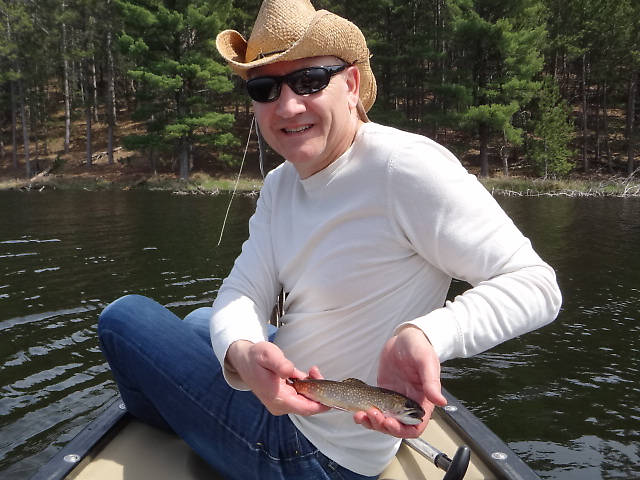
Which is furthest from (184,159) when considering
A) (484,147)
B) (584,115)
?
(584,115)

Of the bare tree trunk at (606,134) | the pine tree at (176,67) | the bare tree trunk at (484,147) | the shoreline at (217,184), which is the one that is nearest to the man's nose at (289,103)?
the shoreline at (217,184)

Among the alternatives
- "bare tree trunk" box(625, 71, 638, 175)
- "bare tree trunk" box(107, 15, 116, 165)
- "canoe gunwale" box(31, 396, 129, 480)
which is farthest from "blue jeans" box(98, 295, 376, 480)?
"bare tree trunk" box(107, 15, 116, 165)

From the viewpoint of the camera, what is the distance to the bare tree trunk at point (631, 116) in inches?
1299

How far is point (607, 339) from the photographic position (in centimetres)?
695

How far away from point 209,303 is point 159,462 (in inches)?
218

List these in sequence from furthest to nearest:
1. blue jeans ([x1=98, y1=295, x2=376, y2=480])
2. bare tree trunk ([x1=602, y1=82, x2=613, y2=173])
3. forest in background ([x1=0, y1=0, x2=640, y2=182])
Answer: bare tree trunk ([x1=602, y1=82, x2=613, y2=173]) → forest in background ([x1=0, y1=0, x2=640, y2=182]) → blue jeans ([x1=98, y1=295, x2=376, y2=480])

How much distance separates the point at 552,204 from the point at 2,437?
70.8ft

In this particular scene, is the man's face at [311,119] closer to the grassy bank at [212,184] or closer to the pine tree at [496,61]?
the grassy bank at [212,184]

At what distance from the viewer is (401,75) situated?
129 ft

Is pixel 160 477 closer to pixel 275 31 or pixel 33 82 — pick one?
pixel 275 31

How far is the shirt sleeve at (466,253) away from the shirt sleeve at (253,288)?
62 cm

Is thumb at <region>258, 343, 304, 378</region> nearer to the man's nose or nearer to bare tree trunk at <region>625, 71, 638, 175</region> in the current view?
the man's nose

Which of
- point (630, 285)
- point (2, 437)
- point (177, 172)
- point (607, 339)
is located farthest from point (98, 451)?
point (177, 172)

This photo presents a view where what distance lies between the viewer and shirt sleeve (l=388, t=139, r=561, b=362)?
1515mm
